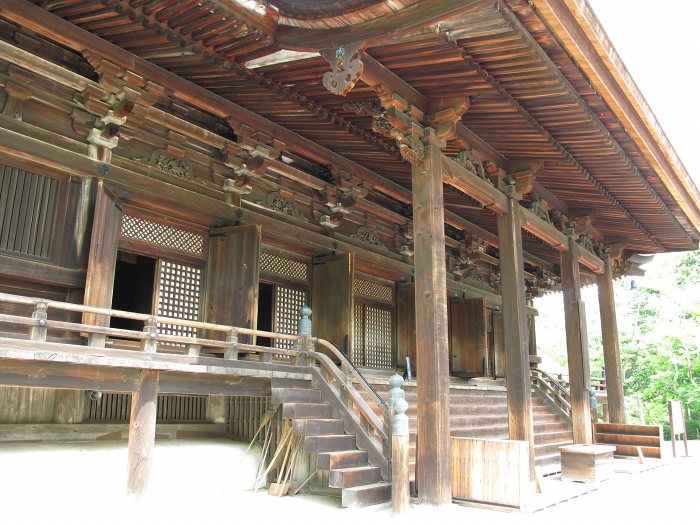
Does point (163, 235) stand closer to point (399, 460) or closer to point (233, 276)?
point (233, 276)

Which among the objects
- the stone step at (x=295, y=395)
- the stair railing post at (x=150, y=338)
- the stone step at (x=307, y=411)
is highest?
the stair railing post at (x=150, y=338)

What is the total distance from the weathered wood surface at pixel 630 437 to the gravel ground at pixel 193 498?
3.09 metres

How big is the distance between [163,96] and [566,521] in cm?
676

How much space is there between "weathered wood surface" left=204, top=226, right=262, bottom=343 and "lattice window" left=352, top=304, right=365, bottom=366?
3272 millimetres

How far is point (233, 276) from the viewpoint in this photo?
340 inches

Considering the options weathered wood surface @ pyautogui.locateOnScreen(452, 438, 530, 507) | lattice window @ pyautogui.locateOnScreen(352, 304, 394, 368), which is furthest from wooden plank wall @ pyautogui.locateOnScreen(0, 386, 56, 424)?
lattice window @ pyautogui.locateOnScreen(352, 304, 394, 368)

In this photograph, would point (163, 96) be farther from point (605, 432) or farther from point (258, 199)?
point (605, 432)

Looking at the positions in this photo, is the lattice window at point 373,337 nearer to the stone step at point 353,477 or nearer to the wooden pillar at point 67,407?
the stone step at point 353,477

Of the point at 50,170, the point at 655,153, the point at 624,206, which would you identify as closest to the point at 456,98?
the point at 655,153

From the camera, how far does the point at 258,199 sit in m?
9.64

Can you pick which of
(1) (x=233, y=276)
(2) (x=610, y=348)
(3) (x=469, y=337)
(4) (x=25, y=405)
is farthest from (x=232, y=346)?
(2) (x=610, y=348)

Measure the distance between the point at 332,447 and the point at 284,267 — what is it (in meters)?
3.93

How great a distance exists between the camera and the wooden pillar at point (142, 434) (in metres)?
6.09

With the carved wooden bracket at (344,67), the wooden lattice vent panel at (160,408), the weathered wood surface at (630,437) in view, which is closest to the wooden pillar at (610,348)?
the weathered wood surface at (630,437)
